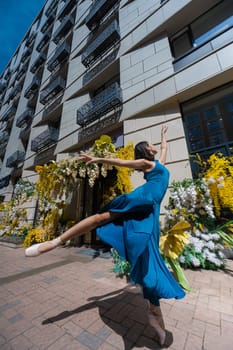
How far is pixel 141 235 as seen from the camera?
1.36 metres

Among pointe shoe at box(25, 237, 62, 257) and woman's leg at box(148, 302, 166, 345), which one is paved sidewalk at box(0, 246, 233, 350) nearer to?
woman's leg at box(148, 302, 166, 345)

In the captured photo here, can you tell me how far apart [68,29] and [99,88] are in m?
7.75

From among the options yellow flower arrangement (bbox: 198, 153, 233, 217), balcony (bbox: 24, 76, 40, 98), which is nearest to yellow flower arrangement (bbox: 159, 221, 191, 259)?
yellow flower arrangement (bbox: 198, 153, 233, 217)

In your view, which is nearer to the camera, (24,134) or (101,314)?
(101,314)

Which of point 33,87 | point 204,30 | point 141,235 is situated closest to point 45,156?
point 33,87

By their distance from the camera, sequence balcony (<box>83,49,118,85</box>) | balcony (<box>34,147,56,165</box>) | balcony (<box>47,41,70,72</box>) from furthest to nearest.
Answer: balcony (<box>47,41,70,72</box>), balcony (<box>34,147,56,165</box>), balcony (<box>83,49,118,85</box>)

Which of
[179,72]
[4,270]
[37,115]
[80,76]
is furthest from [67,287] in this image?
[37,115]

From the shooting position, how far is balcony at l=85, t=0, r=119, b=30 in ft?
28.6

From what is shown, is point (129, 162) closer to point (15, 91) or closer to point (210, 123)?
point (210, 123)

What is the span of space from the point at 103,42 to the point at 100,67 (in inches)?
45.4

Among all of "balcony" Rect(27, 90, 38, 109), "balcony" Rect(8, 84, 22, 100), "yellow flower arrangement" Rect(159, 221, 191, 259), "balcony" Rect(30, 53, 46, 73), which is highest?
"balcony" Rect(8, 84, 22, 100)

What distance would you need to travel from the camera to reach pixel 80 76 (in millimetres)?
9531

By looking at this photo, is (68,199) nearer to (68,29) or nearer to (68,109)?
(68,109)

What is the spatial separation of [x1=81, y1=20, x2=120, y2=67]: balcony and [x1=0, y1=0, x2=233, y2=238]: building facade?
0.05m
